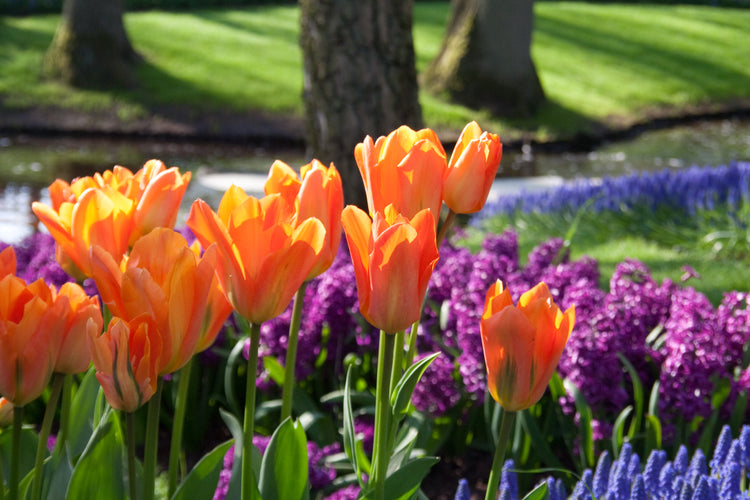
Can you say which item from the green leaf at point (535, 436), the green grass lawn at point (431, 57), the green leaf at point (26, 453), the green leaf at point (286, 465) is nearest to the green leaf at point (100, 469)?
the green leaf at point (286, 465)

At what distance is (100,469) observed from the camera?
1245mm

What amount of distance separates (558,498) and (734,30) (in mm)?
20437

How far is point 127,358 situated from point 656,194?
5.21 m

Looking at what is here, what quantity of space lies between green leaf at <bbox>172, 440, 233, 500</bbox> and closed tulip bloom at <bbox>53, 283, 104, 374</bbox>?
0.27 metres

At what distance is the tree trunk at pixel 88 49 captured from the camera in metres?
12.1

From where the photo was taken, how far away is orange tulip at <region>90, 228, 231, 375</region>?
0.98 meters

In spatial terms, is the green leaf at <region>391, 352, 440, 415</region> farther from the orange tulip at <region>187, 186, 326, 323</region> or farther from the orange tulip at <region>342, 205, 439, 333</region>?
the orange tulip at <region>187, 186, 326, 323</region>

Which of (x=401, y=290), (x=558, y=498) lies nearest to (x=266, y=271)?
(x=401, y=290)

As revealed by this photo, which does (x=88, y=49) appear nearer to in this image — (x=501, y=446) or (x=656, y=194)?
(x=656, y=194)

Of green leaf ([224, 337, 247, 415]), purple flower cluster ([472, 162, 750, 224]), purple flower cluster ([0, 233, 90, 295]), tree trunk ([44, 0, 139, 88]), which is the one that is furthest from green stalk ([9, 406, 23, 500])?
tree trunk ([44, 0, 139, 88])

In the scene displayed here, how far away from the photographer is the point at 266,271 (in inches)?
40.7

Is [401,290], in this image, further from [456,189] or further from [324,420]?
[324,420]

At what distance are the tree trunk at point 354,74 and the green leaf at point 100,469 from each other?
3.18m

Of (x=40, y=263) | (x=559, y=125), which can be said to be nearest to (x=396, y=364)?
(x=40, y=263)
